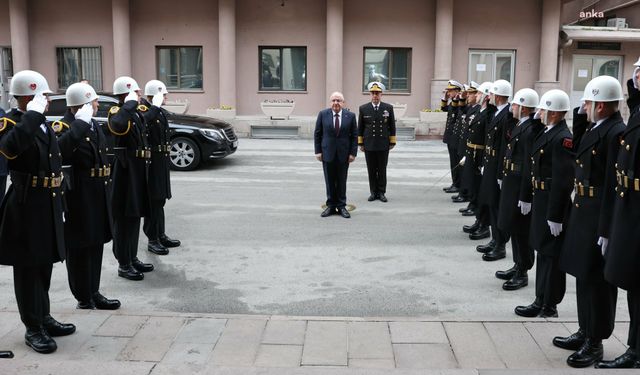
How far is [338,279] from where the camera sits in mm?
6930

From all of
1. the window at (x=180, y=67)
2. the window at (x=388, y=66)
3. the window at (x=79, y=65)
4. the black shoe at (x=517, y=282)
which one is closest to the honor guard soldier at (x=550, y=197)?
the black shoe at (x=517, y=282)

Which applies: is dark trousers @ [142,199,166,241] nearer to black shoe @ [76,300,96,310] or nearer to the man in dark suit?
black shoe @ [76,300,96,310]

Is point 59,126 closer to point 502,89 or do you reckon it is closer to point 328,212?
point 502,89

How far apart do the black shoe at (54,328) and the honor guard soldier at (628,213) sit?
13.4 feet

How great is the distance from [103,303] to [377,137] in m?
6.54

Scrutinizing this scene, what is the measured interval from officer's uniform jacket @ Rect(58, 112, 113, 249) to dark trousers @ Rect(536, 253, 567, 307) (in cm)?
385

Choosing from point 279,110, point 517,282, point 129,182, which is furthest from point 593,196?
point 279,110

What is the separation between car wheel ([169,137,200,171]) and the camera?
1443cm

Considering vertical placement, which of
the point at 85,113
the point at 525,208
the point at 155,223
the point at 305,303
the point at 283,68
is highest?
the point at 283,68

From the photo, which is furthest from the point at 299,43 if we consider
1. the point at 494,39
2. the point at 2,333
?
the point at 2,333

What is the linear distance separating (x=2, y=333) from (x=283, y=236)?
4213mm

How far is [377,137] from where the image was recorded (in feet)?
37.2

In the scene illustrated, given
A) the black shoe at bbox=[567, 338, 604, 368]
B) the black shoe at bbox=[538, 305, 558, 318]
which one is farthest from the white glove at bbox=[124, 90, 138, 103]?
the black shoe at bbox=[567, 338, 604, 368]

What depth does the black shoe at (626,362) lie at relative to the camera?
450 centimetres
